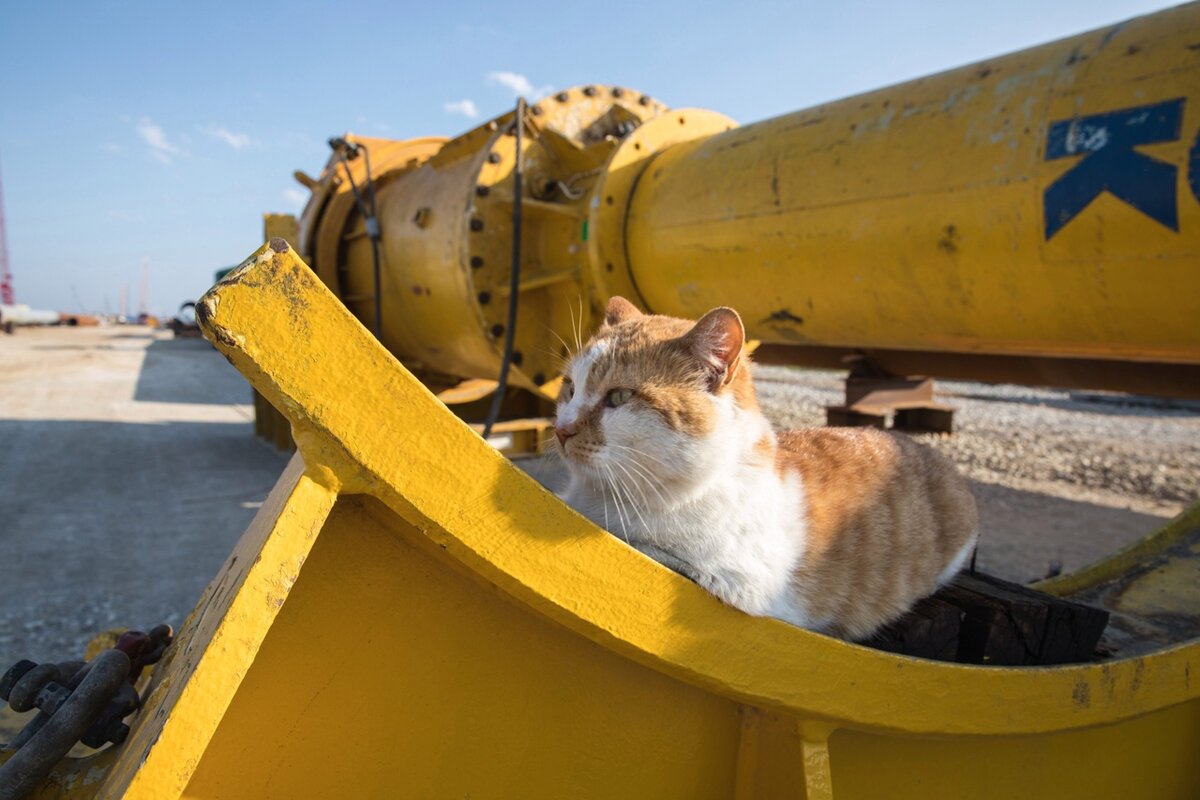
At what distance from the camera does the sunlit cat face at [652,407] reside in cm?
107

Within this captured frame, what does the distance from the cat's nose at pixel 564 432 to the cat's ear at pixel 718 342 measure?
0.23 m

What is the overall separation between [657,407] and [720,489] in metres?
0.16

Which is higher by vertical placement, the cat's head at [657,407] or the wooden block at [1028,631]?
the cat's head at [657,407]

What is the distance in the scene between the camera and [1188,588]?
63.4 inches

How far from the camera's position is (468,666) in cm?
94

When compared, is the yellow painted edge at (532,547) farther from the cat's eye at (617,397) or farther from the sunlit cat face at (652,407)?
the cat's eye at (617,397)

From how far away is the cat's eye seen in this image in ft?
3.71

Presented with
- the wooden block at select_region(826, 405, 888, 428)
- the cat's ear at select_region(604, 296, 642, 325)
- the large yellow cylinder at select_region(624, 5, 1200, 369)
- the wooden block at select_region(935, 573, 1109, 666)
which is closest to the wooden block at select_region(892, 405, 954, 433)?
the wooden block at select_region(826, 405, 888, 428)

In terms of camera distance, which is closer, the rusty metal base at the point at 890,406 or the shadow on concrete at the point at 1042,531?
the shadow on concrete at the point at 1042,531

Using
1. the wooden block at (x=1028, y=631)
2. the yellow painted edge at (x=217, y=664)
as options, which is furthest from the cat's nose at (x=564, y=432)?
the wooden block at (x=1028, y=631)

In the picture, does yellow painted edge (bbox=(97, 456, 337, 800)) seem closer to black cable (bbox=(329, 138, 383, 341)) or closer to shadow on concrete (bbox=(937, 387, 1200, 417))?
black cable (bbox=(329, 138, 383, 341))

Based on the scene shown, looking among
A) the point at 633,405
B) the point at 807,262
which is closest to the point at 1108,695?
the point at 633,405

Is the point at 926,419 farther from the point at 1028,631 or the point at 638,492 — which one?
the point at 638,492

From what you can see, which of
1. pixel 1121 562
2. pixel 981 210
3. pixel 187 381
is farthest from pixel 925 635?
pixel 187 381
